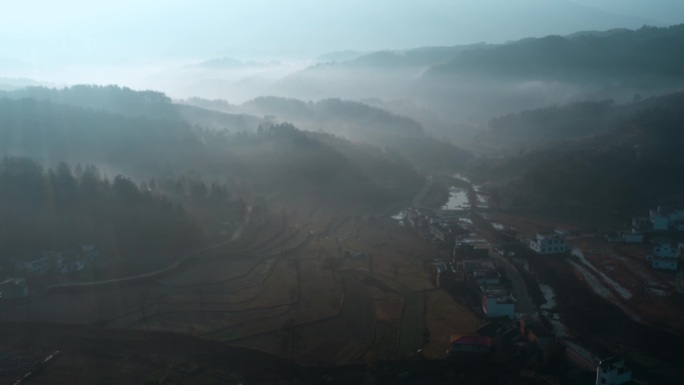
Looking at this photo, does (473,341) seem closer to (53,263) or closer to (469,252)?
(469,252)

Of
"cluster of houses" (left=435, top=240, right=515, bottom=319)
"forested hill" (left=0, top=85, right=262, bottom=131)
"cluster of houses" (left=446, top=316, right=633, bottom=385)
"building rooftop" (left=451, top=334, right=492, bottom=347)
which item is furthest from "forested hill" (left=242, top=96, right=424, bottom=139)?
"building rooftop" (left=451, top=334, right=492, bottom=347)

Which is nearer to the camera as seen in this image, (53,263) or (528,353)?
(528,353)

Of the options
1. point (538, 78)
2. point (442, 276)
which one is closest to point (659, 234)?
point (442, 276)

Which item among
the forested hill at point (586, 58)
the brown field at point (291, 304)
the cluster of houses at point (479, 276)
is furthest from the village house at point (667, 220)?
the forested hill at point (586, 58)

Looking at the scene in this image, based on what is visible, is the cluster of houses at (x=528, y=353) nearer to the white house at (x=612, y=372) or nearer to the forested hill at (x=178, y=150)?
the white house at (x=612, y=372)

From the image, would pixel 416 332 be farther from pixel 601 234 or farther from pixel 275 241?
pixel 601 234

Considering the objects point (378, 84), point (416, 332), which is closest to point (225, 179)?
point (416, 332)
